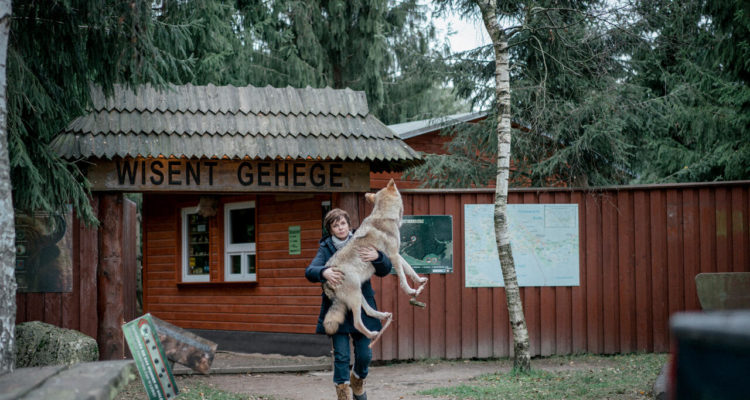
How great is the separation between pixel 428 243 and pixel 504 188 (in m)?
1.98

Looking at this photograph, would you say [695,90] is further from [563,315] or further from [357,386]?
[357,386]

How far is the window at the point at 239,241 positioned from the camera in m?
13.5

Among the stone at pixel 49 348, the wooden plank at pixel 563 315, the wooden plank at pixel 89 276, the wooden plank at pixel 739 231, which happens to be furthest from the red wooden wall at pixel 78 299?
the wooden plank at pixel 739 231

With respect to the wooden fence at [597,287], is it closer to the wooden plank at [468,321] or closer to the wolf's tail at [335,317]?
the wooden plank at [468,321]

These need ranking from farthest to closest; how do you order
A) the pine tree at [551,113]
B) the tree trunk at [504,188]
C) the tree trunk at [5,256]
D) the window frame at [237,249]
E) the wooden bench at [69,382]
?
the window frame at [237,249]
the pine tree at [551,113]
the tree trunk at [504,188]
the tree trunk at [5,256]
the wooden bench at [69,382]

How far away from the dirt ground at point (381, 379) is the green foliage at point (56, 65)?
2.41 meters

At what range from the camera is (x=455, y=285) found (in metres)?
10.7

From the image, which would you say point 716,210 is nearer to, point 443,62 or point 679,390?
point 443,62

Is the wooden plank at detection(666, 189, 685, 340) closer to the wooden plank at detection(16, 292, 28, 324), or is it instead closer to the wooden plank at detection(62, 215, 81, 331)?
the wooden plank at detection(62, 215, 81, 331)

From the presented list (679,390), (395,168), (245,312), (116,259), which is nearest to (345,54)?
(245,312)

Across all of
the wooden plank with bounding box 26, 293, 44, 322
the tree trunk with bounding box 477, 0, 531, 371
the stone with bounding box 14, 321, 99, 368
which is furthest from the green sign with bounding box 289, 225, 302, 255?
the stone with bounding box 14, 321, 99, 368

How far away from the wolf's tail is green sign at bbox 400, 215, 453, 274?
4201mm

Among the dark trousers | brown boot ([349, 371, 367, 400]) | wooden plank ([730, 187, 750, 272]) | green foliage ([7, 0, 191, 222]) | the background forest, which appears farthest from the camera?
wooden plank ([730, 187, 750, 272])

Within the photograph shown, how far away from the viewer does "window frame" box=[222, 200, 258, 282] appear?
1341cm
